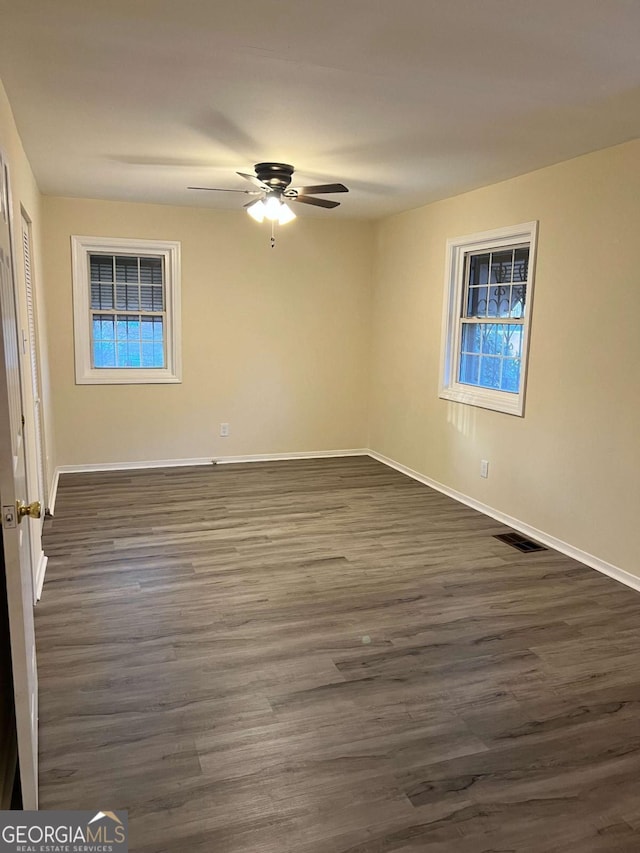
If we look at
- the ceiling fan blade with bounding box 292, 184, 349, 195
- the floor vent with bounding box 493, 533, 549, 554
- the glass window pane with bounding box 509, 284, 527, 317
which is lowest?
the floor vent with bounding box 493, 533, 549, 554

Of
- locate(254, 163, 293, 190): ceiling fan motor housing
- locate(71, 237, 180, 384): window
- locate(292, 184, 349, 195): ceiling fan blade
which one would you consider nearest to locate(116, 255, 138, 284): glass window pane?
locate(71, 237, 180, 384): window

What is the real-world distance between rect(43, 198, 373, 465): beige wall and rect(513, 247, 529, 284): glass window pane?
221cm

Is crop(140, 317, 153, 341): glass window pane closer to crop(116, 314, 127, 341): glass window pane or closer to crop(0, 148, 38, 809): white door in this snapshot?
crop(116, 314, 127, 341): glass window pane

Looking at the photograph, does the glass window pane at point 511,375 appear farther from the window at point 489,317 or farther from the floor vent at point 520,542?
the floor vent at point 520,542

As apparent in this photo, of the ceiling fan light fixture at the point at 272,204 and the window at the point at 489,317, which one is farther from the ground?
the ceiling fan light fixture at the point at 272,204

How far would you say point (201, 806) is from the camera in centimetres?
190

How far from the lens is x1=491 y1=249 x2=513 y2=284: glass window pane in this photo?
15.7 feet

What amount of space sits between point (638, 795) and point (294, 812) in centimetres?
111

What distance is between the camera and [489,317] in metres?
5.02

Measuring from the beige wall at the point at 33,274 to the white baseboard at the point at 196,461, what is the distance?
0.32 metres

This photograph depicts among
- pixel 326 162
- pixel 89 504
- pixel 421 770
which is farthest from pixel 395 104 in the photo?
pixel 89 504

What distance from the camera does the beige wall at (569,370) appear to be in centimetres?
360

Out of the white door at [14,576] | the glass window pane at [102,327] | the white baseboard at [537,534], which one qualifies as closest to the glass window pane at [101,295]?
the glass window pane at [102,327]

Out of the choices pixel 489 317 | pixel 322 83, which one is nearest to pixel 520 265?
pixel 489 317
